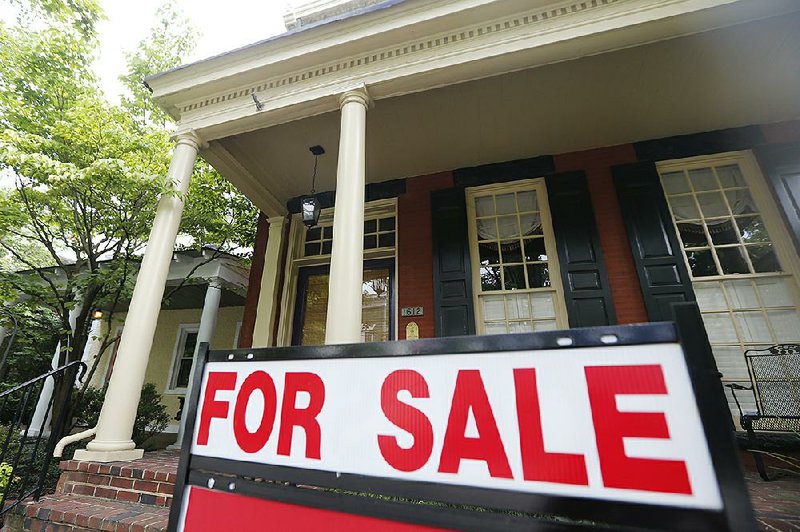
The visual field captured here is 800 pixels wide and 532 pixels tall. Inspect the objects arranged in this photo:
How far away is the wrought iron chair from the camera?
2967 millimetres

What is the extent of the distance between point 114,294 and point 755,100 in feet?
26.5

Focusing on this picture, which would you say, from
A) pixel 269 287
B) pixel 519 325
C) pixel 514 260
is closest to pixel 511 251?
pixel 514 260

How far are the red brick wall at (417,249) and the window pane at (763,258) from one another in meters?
3.50

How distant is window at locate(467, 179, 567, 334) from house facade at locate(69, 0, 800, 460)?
0.08 feet

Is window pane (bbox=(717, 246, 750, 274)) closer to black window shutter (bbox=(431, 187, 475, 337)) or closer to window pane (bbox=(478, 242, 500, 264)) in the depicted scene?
window pane (bbox=(478, 242, 500, 264))

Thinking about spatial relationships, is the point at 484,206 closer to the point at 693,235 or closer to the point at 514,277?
the point at 514,277

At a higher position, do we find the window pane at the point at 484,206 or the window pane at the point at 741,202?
the window pane at the point at 484,206

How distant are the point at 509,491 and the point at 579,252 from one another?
13.1 ft

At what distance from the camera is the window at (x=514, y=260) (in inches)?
161

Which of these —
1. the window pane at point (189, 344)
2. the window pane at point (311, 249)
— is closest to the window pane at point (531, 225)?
the window pane at point (311, 249)

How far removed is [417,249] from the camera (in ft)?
15.2

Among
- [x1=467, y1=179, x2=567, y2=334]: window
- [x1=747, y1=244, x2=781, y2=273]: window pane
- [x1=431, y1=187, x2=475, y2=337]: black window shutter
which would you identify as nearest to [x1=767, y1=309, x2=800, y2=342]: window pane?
[x1=747, y1=244, x2=781, y2=273]: window pane

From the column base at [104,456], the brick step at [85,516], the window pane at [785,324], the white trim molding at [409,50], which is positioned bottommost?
the brick step at [85,516]

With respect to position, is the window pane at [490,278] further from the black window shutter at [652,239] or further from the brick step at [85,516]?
the brick step at [85,516]
